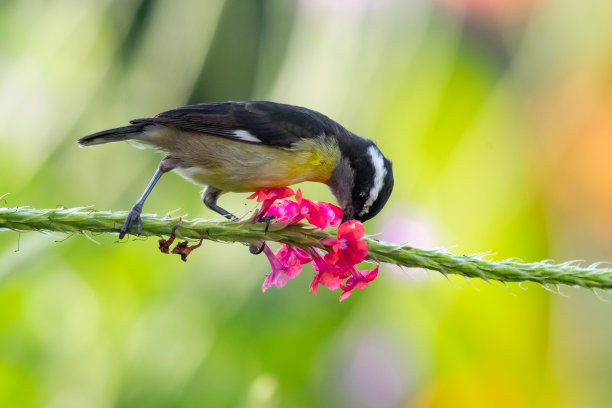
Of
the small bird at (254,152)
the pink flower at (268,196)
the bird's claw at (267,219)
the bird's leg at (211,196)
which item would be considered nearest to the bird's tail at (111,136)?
the small bird at (254,152)

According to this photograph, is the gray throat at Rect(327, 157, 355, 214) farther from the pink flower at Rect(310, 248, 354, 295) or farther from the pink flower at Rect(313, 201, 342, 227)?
the pink flower at Rect(310, 248, 354, 295)

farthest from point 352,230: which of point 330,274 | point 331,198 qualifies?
point 331,198

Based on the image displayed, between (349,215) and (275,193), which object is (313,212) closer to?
(275,193)

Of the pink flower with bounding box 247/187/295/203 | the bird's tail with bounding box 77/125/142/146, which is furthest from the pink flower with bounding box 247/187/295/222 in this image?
the bird's tail with bounding box 77/125/142/146

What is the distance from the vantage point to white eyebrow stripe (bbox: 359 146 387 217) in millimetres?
2684

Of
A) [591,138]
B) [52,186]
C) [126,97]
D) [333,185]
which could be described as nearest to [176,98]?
[126,97]

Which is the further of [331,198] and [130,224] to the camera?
[331,198]

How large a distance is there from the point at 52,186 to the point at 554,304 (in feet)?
9.77

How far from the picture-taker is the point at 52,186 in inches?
139

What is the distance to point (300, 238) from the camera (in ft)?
5.92

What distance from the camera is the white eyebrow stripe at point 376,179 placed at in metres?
2.68

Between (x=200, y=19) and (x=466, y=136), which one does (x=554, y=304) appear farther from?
(x=200, y=19)

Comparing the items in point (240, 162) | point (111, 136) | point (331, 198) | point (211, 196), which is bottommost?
point (331, 198)

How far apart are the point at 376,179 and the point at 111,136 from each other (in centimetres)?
108
